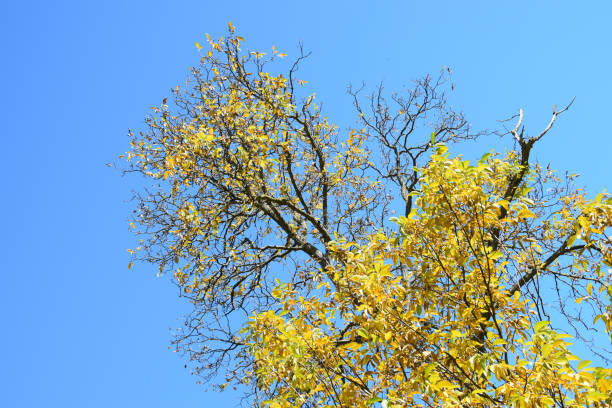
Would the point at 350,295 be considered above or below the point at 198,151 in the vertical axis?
below

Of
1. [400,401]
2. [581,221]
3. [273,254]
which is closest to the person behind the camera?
[400,401]

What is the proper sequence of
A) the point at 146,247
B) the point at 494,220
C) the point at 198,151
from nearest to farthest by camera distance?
the point at 494,220 → the point at 198,151 → the point at 146,247

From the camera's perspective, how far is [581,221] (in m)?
3.76

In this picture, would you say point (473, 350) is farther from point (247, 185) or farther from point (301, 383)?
point (247, 185)

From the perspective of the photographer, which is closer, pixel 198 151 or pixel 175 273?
pixel 198 151

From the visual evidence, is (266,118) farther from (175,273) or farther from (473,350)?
(473,350)

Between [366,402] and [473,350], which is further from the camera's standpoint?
[473,350]

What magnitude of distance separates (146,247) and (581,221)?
7365mm

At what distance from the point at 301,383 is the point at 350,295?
792mm

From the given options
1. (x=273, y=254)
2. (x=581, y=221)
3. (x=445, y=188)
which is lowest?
(x=581, y=221)

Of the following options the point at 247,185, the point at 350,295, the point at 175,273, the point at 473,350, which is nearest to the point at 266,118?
the point at 247,185

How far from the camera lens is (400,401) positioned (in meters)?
3.30

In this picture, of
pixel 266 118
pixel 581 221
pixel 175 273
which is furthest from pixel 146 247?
pixel 581 221

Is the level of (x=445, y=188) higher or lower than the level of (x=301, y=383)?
higher
